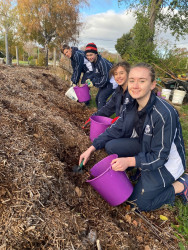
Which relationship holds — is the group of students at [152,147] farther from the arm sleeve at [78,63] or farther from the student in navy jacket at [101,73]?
the arm sleeve at [78,63]

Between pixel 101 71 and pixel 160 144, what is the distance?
9.40 ft

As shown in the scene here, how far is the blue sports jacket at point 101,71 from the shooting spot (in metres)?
4.10

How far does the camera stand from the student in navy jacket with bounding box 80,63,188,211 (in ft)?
5.52

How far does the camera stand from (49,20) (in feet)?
59.6

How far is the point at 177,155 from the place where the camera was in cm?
183

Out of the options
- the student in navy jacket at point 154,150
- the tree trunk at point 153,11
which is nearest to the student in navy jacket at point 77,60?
the student in navy jacket at point 154,150

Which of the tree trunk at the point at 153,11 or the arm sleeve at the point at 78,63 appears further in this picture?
the tree trunk at the point at 153,11

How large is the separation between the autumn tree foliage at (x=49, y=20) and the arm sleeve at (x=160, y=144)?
19.7 metres

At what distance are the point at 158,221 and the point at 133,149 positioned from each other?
Result: 80cm

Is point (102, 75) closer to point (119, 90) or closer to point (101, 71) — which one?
point (101, 71)

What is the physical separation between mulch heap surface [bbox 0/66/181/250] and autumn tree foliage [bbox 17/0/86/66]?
18.9m

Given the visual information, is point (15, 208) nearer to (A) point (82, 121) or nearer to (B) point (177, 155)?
→ (B) point (177, 155)

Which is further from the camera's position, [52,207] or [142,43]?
[142,43]

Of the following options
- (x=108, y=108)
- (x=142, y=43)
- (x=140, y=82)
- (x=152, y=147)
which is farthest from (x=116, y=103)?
(x=142, y=43)
